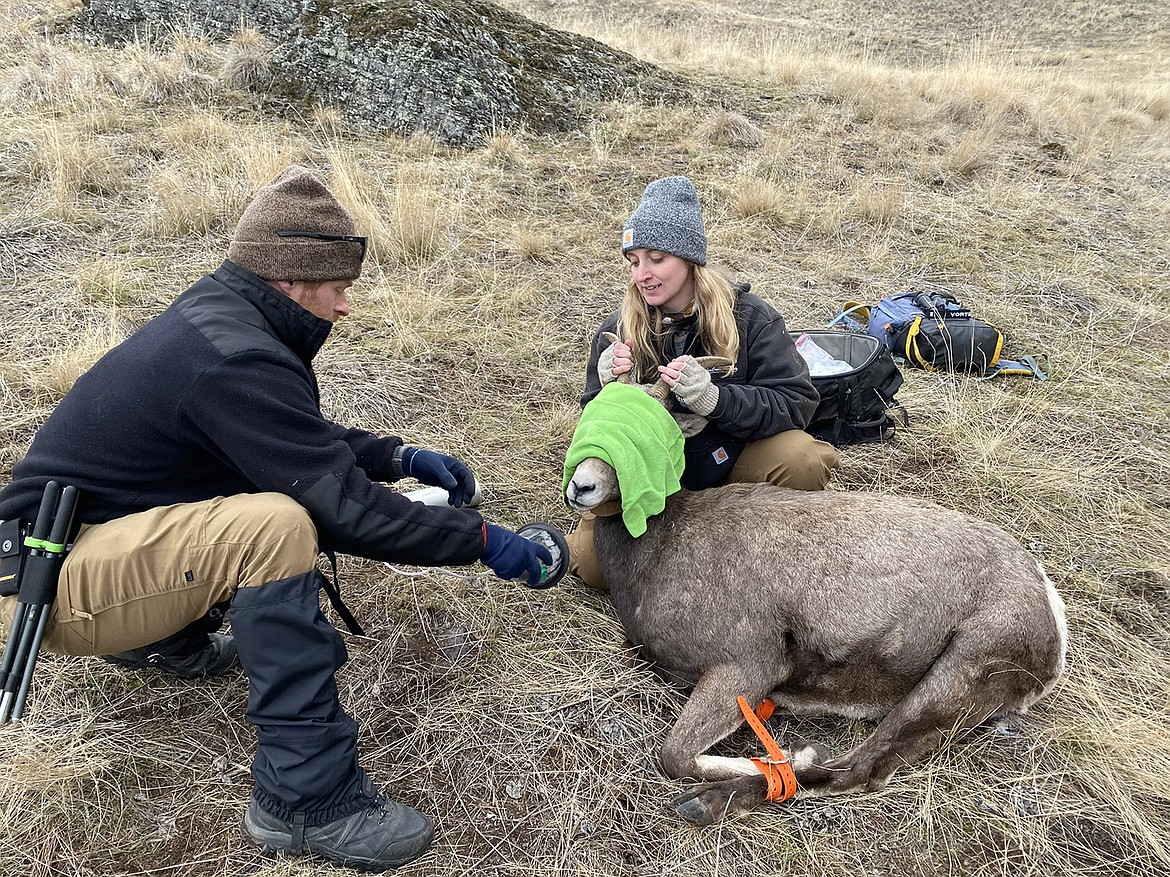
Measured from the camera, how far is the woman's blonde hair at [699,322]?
371cm

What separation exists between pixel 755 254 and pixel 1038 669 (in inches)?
209

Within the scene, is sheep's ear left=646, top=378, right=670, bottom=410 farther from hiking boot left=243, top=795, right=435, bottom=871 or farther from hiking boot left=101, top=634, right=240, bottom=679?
hiking boot left=101, top=634, right=240, bottom=679

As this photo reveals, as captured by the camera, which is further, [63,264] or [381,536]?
[63,264]

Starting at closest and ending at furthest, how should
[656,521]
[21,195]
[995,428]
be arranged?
[656,521]
[995,428]
[21,195]

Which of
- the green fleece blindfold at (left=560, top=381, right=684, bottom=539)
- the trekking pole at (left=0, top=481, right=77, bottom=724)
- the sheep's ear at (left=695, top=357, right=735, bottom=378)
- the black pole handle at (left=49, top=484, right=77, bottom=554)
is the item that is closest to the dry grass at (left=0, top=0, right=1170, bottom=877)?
the trekking pole at (left=0, top=481, right=77, bottom=724)

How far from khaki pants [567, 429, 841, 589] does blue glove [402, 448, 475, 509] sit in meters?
0.62

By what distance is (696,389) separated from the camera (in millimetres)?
3334

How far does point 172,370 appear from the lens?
2545mm

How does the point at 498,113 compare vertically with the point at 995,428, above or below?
above

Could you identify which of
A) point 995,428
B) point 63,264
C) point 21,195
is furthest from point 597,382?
point 21,195

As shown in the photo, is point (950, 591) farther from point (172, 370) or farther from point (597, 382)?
point (172, 370)

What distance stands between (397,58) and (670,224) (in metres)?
7.14

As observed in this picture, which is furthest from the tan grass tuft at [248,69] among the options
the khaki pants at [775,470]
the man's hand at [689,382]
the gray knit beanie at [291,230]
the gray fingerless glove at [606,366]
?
the man's hand at [689,382]

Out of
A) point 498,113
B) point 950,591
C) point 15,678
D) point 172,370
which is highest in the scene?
point 498,113
